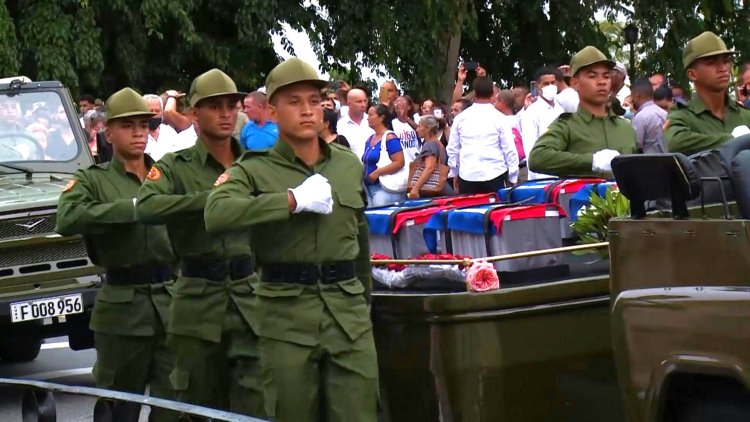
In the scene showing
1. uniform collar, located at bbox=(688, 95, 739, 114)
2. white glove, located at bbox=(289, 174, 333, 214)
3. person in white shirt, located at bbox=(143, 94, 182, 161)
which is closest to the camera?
white glove, located at bbox=(289, 174, 333, 214)

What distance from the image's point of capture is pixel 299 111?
234 inches

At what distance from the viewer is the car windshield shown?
10.9 meters

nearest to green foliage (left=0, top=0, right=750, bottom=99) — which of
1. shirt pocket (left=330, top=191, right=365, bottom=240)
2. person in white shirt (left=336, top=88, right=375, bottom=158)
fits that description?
person in white shirt (left=336, top=88, right=375, bottom=158)

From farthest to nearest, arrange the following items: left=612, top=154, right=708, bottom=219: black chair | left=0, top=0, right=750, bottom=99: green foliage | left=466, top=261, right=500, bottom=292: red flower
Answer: left=0, top=0, right=750, bottom=99: green foliage < left=466, top=261, right=500, bottom=292: red flower < left=612, top=154, right=708, bottom=219: black chair

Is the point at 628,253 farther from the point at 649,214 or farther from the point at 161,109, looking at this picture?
the point at 161,109

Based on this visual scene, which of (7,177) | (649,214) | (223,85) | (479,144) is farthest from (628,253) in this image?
(479,144)

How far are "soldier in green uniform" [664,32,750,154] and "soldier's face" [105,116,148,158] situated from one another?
2.62 m

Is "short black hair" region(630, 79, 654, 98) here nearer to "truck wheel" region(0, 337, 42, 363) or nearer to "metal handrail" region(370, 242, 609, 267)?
"truck wheel" region(0, 337, 42, 363)

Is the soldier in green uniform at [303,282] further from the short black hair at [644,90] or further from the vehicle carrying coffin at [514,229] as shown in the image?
the short black hair at [644,90]

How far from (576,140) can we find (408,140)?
22.4ft

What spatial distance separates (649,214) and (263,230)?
5.05 ft

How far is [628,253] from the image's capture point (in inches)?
200

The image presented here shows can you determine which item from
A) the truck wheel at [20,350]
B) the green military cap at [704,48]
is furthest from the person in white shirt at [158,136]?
the green military cap at [704,48]

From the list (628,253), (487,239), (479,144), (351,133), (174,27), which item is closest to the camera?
(628,253)
